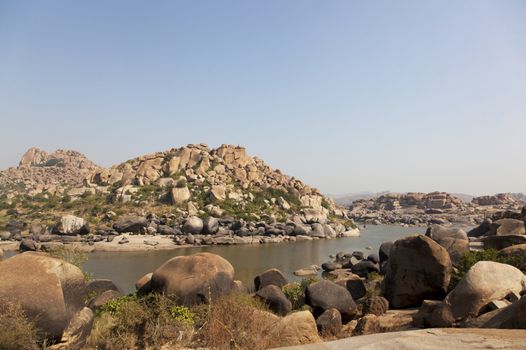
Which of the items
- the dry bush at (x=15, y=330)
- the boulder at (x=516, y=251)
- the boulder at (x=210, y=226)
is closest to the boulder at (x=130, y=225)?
the boulder at (x=210, y=226)

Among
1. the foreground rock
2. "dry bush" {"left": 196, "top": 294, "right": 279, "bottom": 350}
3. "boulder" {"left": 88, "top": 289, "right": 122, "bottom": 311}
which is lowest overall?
"boulder" {"left": 88, "top": 289, "right": 122, "bottom": 311}

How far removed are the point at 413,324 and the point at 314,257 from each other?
1102 inches

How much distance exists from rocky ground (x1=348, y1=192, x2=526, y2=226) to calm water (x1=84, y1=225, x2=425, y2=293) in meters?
56.7

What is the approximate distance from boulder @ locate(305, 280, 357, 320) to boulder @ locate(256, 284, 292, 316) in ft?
3.51

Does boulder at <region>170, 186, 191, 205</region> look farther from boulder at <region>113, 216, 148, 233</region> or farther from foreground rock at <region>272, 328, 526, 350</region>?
foreground rock at <region>272, 328, 526, 350</region>

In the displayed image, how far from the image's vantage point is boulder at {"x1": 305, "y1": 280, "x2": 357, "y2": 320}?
15453 millimetres

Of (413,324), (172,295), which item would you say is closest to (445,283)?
(413,324)

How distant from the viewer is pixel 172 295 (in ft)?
41.9

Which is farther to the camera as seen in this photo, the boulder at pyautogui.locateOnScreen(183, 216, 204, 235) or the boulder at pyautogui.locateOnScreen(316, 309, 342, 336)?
the boulder at pyautogui.locateOnScreen(183, 216, 204, 235)

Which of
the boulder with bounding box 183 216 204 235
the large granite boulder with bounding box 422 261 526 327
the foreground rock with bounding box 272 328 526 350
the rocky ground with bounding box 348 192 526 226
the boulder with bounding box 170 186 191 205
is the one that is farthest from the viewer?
the rocky ground with bounding box 348 192 526 226

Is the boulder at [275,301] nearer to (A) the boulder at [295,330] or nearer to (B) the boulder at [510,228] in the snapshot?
(A) the boulder at [295,330]

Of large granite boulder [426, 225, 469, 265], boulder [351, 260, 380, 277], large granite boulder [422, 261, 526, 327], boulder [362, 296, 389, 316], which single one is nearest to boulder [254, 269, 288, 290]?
boulder [362, 296, 389, 316]

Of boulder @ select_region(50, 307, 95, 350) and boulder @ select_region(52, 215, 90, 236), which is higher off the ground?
boulder @ select_region(50, 307, 95, 350)

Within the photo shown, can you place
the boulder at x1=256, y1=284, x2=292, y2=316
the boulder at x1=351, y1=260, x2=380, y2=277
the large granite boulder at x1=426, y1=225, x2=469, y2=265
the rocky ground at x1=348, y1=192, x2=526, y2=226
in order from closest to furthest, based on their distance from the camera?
1. the boulder at x1=256, y1=284, x2=292, y2=316
2. the large granite boulder at x1=426, y1=225, x2=469, y2=265
3. the boulder at x1=351, y1=260, x2=380, y2=277
4. the rocky ground at x1=348, y1=192, x2=526, y2=226
